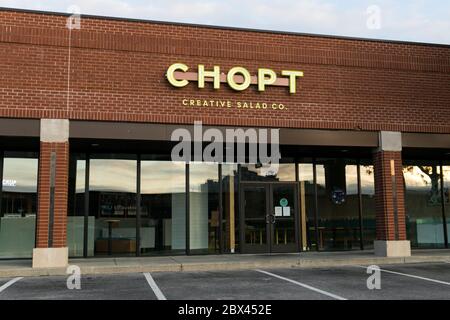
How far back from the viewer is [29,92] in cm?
1291

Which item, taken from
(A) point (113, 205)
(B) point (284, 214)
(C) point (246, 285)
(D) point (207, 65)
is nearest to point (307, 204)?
(B) point (284, 214)

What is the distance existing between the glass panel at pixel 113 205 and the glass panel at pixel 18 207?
1746mm

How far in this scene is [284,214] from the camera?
16.1 m

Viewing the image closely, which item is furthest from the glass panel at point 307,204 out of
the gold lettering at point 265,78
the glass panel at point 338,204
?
the gold lettering at point 265,78

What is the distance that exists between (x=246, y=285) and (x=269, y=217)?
610 centimetres

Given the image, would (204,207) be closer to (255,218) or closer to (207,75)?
(255,218)

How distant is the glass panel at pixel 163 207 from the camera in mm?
15656

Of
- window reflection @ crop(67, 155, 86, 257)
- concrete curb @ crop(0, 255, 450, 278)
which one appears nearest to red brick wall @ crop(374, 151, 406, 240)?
concrete curb @ crop(0, 255, 450, 278)

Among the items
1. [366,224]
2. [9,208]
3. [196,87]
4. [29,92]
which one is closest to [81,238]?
[9,208]

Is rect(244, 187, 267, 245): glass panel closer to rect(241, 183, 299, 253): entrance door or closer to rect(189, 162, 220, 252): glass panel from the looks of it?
rect(241, 183, 299, 253): entrance door

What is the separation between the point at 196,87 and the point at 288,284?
6235 mm

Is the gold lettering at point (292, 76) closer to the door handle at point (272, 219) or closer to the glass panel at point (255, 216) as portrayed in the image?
the glass panel at point (255, 216)

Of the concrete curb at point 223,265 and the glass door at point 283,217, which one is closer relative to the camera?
the concrete curb at point 223,265
